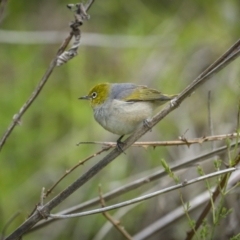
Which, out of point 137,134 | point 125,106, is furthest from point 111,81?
point 137,134

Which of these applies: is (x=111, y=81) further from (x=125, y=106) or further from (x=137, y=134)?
(x=137, y=134)

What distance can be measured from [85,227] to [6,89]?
1369mm

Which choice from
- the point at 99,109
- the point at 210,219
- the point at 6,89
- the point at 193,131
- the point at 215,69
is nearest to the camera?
the point at 215,69

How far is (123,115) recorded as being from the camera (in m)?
2.25

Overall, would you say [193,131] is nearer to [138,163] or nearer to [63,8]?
[138,163]

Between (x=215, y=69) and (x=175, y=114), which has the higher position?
(x=175, y=114)

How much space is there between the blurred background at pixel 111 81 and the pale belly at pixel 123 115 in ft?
1.83

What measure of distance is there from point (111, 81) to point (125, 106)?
→ 1641mm

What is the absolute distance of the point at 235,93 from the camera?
3186mm

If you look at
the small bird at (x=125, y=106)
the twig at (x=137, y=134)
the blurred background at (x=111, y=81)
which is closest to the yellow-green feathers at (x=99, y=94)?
the small bird at (x=125, y=106)

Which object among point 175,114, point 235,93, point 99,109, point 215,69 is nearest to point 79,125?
point 175,114

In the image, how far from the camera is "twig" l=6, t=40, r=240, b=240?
57.8 inches

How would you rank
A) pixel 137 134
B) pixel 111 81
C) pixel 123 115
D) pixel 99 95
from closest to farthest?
pixel 137 134 < pixel 123 115 < pixel 99 95 < pixel 111 81

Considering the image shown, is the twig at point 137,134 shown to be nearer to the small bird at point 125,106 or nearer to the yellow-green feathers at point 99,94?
the small bird at point 125,106
